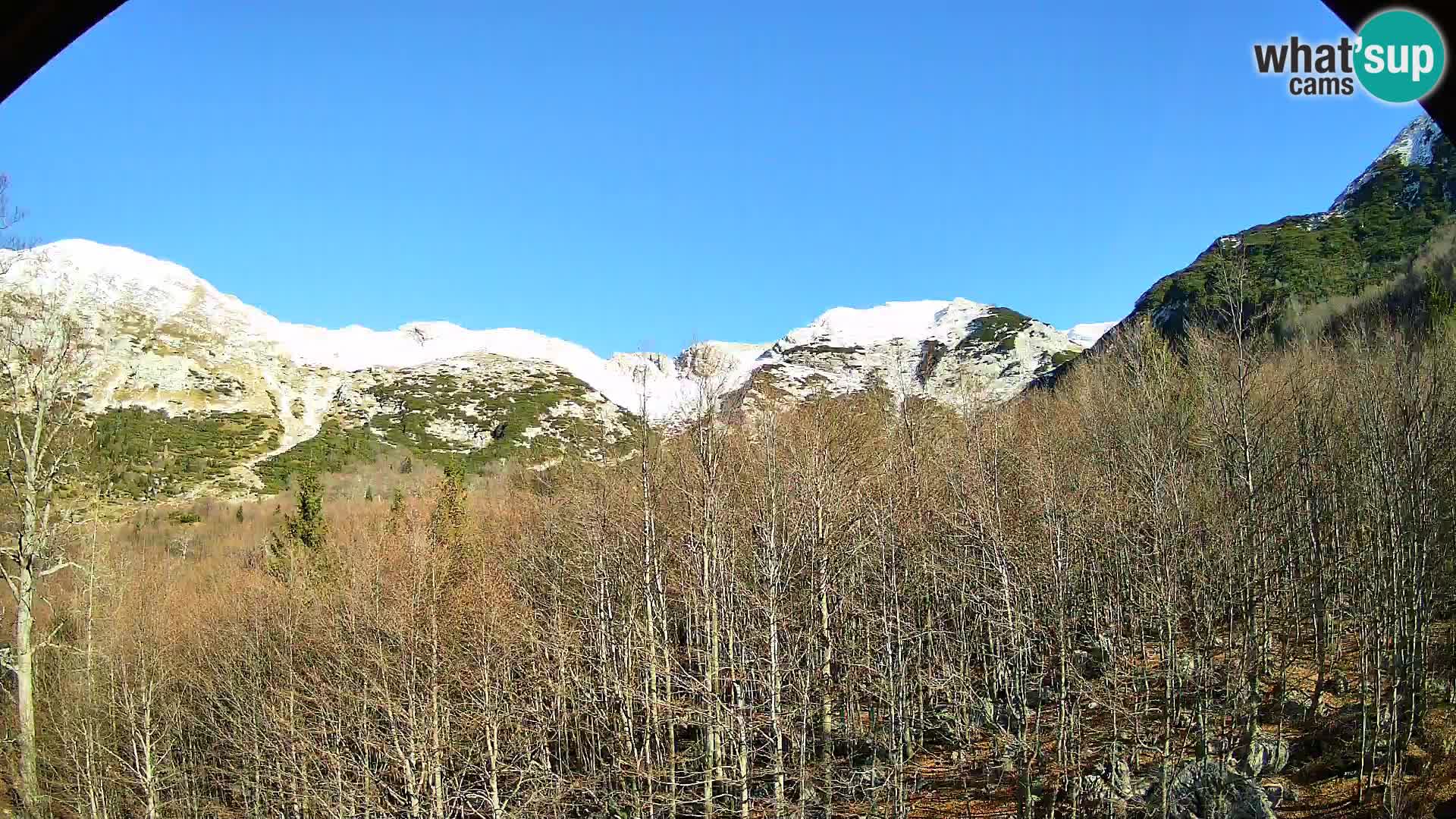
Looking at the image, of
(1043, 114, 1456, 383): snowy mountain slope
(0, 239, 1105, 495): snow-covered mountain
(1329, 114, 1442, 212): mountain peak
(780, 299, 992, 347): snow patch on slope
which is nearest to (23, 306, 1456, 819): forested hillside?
(1043, 114, 1456, 383): snowy mountain slope

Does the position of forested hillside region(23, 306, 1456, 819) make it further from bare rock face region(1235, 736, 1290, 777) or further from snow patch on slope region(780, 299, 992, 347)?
snow patch on slope region(780, 299, 992, 347)

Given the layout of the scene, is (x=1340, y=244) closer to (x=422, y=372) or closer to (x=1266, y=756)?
(x=1266, y=756)

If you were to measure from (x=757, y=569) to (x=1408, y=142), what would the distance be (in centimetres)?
11079

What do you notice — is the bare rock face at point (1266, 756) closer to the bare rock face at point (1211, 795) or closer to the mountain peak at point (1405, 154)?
the bare rock face at point (1211, 795)

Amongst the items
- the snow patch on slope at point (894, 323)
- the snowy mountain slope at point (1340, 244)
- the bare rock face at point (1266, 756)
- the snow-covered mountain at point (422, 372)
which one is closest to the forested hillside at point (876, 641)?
the bare rock face at point (1266, 756)

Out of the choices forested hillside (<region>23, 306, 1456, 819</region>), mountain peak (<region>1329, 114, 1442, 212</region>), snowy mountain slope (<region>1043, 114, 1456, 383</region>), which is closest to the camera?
forested hillside (<region>23, 306, 1456, 819</region>)

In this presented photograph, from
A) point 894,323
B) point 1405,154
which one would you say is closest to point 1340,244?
point 1405,154

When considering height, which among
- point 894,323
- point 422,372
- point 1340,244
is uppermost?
point 894,323

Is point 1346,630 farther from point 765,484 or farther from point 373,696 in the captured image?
point 373,696

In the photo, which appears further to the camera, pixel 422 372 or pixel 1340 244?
pixel 422 372

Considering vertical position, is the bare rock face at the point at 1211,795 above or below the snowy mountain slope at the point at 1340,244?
below

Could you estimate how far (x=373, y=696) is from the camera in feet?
68.2

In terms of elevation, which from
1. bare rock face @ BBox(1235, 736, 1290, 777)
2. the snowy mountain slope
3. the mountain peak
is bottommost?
bare rock face @ BBox(1235, 736, 1290, 777)

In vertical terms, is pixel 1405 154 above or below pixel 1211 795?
above
